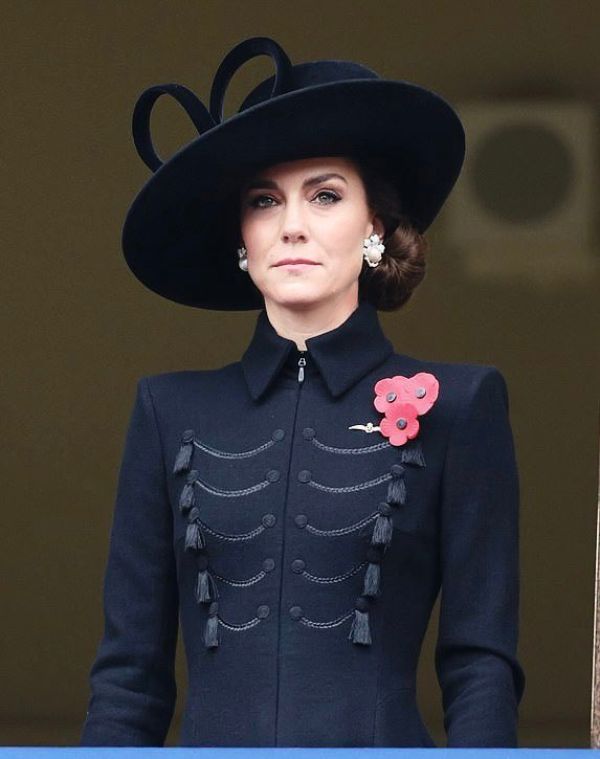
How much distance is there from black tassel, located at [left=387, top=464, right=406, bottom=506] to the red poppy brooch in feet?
0.13

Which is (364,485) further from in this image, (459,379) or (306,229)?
(306,229)

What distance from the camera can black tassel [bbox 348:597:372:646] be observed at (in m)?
2.95

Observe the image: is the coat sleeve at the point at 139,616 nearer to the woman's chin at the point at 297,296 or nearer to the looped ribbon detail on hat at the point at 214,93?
the woman's chin at the point at 297,296

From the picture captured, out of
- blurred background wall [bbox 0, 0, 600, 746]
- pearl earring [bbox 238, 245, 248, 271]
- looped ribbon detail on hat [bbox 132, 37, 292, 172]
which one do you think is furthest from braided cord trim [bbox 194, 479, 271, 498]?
blurred background wall [bbox 0, 0, 600, 746]

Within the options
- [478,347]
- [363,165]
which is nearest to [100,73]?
[478,347]

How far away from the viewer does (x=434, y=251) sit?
7008 mm

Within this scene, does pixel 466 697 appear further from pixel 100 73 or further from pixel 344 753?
pixel 100 73

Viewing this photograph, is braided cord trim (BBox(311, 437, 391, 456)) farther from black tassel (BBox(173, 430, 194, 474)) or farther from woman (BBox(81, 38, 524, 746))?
black tassel (BBox(173, 430, 194, 474))

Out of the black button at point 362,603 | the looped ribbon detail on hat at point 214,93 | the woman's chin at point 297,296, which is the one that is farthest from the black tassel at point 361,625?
the looped ribbon detail on hat at point 214,93

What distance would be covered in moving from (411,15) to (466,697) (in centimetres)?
411

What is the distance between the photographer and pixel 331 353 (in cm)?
311

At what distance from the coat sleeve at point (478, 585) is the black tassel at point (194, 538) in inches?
12.7

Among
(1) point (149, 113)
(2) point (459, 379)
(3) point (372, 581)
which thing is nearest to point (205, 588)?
(3) point (372, 581)

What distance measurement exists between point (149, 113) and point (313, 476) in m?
0.57
